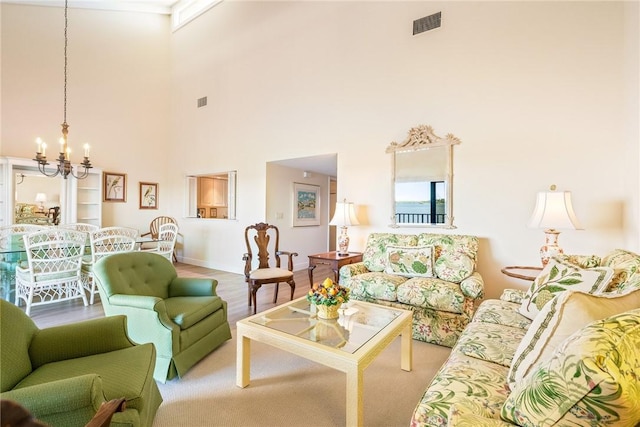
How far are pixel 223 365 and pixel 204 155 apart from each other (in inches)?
186

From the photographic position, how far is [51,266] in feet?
10.7

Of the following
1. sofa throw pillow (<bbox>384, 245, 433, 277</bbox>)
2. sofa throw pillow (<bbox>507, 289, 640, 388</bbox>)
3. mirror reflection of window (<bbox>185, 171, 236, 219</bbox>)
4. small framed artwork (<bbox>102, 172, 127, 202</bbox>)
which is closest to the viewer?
sofa throw pillow (<bbox>507, 289, 640, 388</bbox>)

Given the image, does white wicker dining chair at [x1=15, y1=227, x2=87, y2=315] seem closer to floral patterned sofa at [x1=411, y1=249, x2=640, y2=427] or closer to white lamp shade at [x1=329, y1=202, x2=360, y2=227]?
white lamp shade at [x1=329, y1=202, x2=360, y2=227]

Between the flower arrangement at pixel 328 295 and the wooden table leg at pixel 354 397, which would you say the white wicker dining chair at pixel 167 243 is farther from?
the wooden table leg at pixel 354 397

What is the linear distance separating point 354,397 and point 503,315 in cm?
123

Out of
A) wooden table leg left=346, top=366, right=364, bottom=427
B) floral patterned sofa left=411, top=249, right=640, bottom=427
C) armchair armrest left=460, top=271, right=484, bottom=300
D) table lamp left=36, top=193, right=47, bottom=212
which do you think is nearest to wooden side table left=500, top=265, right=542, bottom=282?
armchair armrest left=460, top=271, right=484, bottom=300

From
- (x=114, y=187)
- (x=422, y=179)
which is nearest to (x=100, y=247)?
(x=114, y=187)

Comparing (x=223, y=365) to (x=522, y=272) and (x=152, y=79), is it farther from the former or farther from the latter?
(x=152, y=79)

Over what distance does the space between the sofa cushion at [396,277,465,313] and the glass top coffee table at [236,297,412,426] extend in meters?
0.51

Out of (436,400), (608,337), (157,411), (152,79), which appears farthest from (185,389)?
(152,79)

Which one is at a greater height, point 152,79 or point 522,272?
A: point 152,79

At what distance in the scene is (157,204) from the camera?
6.66 meters

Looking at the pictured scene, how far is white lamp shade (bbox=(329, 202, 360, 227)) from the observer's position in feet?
12.3

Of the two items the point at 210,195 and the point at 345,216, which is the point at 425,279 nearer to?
the point at 345,216
